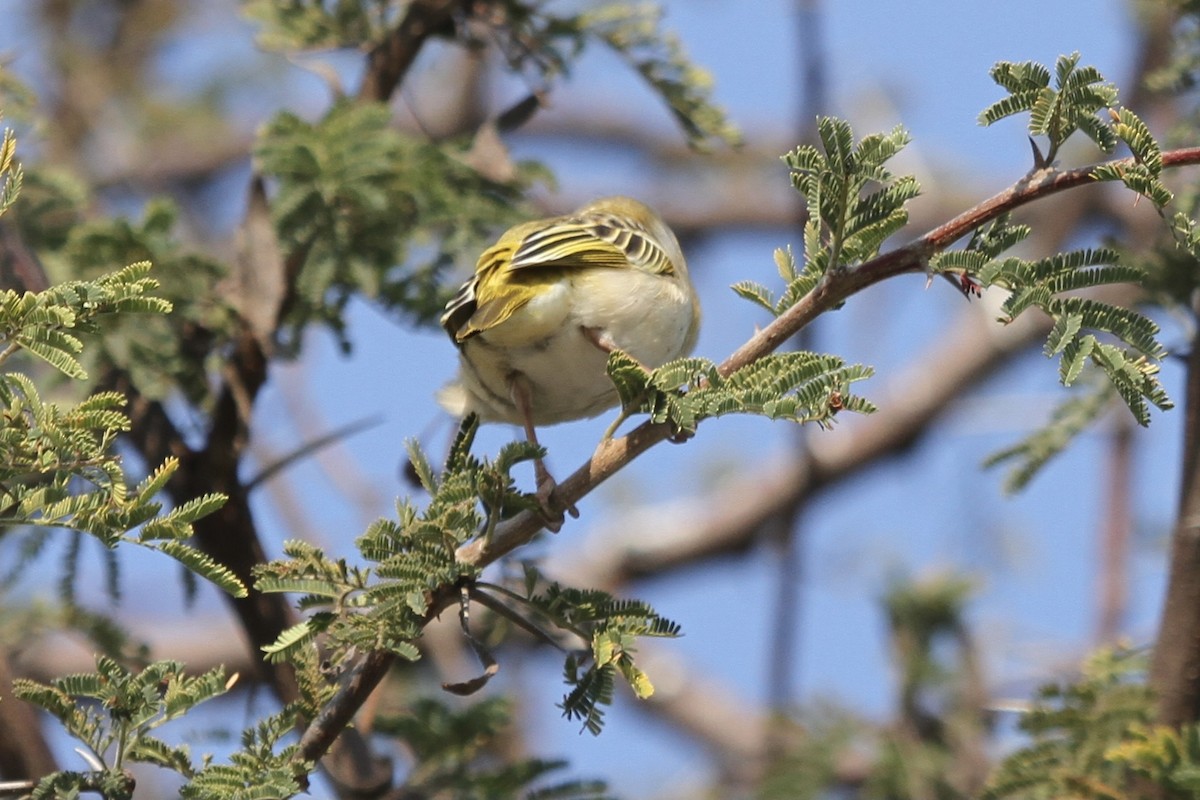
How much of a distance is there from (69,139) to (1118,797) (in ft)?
26.2

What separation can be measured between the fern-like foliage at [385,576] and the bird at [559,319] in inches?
38.1

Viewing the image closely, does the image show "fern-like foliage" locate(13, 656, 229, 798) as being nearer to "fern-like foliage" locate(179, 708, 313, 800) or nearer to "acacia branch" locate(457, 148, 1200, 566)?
"fern-like foliage" locate(179, 708, 313, 800)

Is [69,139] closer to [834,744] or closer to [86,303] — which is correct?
[834,744]

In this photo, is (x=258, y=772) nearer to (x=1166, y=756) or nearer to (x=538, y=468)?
(x=538, y=468)

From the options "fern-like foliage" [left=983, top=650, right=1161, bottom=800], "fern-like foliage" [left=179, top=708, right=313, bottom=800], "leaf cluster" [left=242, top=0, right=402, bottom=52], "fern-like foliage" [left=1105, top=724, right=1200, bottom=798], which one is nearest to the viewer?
"fern-like foliage" [left=179, top=708, right=313, bottom=800]

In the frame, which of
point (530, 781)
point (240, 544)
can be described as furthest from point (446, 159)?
point (530, 781)

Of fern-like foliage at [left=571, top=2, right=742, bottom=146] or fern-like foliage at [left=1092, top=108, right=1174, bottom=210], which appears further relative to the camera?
fern-like foliage at [left=571, top=2, right=742, bottom=146]

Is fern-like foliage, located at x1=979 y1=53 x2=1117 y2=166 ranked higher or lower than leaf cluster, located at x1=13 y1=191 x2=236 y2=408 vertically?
lower

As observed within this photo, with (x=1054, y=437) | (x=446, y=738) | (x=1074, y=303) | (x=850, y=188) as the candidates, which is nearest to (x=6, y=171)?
(x=850, y=188)

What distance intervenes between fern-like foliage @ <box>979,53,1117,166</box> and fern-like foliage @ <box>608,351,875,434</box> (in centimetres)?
45

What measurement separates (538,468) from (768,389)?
887 millimetres

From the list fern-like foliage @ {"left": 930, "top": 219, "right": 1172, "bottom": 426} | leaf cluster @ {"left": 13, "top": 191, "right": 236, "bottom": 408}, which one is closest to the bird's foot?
fern-like foliage @ {"left": 930, "top": 219, "right": 1172, "bottom": 426}

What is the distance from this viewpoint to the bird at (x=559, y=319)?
3.40 meters

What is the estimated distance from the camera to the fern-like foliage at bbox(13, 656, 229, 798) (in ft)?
7.34
